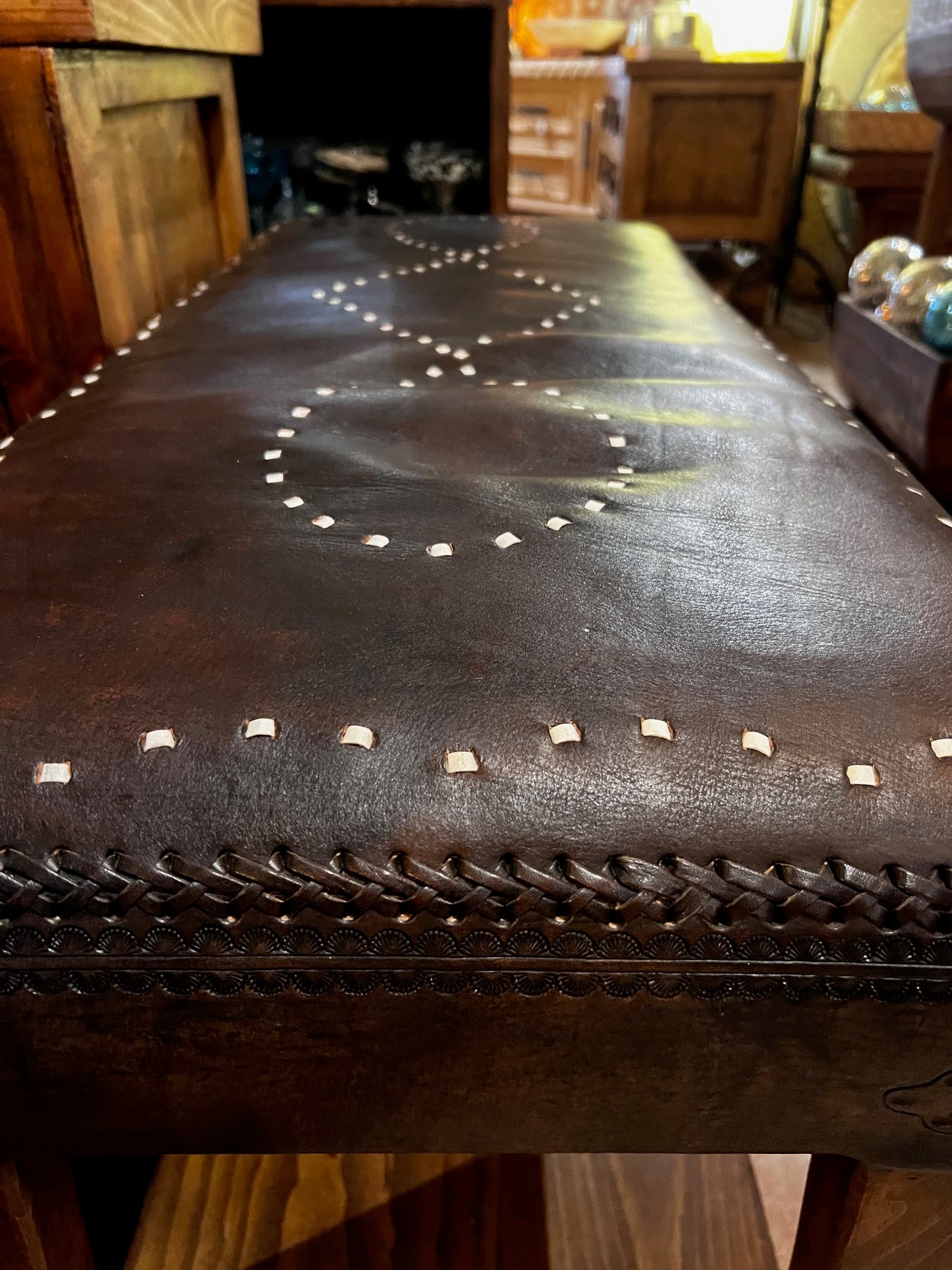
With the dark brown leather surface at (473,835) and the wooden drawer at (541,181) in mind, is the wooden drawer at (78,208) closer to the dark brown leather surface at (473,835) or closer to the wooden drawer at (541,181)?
the dark brown leather surface at (473,835)

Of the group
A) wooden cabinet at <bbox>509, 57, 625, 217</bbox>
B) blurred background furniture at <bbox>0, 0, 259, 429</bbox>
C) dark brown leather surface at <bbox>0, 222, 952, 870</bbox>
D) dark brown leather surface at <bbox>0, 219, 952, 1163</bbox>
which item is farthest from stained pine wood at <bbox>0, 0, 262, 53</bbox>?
wooden cabinet at <bbox>509, 57, 625, 217</bbox>

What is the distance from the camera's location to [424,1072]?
36 centimetres

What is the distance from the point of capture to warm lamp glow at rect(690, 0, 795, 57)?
2203mm

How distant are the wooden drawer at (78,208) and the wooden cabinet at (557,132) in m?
1.96

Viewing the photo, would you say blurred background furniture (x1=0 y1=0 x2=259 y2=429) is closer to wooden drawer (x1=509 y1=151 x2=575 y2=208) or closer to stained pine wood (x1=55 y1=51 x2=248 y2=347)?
stained pine wood (x1=55 y1=51 x2=248 y2=347)

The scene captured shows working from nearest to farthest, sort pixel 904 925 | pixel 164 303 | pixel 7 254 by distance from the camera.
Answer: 1. pixel 904 925
2. pixel 7 254
3. pixel 164 303

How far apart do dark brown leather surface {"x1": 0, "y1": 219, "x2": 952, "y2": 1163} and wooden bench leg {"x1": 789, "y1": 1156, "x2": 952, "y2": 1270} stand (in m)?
0.03

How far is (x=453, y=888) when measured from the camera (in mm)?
321

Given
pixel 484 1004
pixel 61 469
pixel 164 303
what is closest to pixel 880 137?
pixel 164 303

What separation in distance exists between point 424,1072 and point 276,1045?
0.19 ft

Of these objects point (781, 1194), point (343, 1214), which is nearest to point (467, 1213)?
point (343, 1214)

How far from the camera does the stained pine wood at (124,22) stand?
0.77m

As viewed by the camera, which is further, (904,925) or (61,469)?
(61,469)

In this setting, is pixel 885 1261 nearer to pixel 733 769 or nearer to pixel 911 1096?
pixel 911 1096
